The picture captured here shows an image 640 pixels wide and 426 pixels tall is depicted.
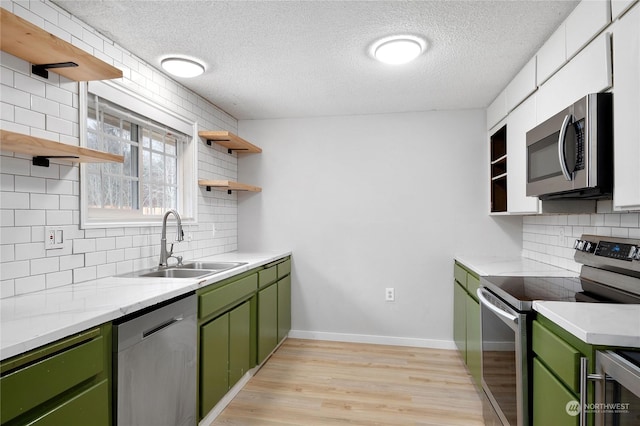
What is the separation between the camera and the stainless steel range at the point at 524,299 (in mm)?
1567

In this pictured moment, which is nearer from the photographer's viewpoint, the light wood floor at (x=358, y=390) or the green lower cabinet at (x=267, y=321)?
the light wood floor at (x=358, y=390)

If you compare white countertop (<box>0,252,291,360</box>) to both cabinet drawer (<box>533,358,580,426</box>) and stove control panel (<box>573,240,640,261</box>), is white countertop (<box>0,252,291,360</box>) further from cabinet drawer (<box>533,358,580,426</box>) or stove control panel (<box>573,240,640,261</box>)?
stove control panel (<box>573,240,640,261</box>)

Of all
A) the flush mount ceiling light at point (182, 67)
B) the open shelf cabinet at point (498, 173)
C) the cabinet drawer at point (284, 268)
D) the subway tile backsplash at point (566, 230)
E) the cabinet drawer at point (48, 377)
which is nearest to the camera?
the cabinet drawer at point (48, 377)

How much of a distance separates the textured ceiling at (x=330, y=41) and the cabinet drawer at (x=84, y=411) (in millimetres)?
1770

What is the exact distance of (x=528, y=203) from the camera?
95.5 inches

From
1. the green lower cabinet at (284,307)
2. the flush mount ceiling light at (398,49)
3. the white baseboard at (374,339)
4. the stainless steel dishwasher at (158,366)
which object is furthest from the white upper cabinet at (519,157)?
the stainless steel dishwasher at (158,366)

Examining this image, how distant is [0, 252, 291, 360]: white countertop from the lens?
1084 millimetres

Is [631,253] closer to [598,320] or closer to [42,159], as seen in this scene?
[598,320]

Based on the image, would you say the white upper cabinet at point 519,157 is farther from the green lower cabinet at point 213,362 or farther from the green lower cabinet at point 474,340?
the green lower cabinet at point 213,362

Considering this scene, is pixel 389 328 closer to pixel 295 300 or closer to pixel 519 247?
pixel 295 300

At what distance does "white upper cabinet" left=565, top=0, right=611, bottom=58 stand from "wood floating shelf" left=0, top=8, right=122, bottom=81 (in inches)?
86.6

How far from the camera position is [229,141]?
3328mm

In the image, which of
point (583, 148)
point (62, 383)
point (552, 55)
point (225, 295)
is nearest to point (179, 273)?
point (225, 295)

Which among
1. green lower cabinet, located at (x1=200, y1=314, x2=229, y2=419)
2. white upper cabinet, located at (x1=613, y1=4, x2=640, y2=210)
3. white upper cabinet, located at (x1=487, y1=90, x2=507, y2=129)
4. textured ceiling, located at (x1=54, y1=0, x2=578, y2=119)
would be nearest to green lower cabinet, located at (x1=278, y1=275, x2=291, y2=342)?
green lower cabinet, located at (x1=200, y1=314, x2=229, y2=419)
